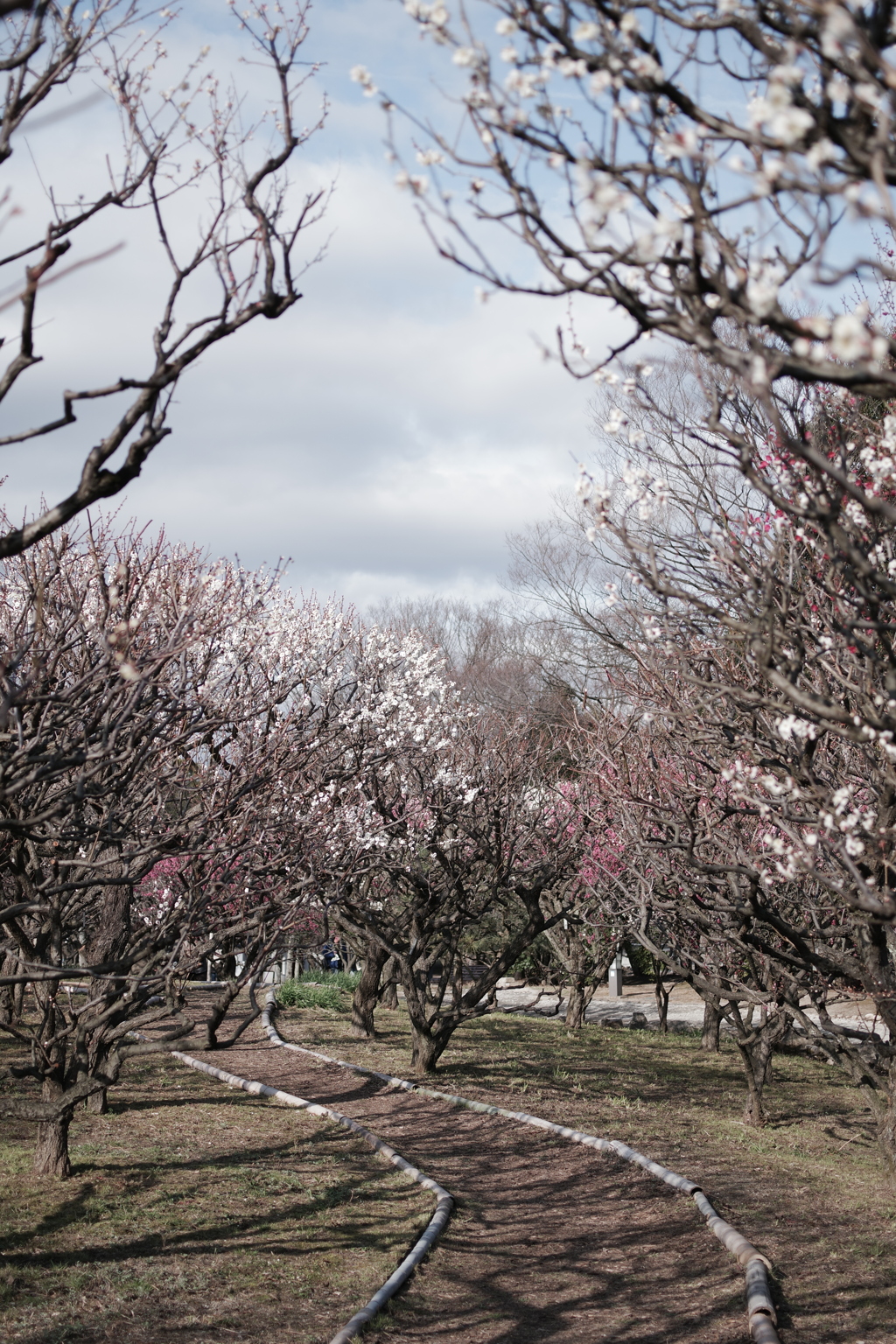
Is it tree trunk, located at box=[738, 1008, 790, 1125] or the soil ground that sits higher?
tree trunk, located at box=[738, 1008, 790, 1125]

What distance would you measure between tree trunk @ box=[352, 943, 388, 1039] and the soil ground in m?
3.07

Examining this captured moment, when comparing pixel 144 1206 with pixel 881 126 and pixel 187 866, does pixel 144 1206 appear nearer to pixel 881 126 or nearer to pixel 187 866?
pixel 187 866

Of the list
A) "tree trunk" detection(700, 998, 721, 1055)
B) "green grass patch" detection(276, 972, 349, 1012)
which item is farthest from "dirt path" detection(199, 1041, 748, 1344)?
"green grass patch" detection(276, 972, 349, 1012)

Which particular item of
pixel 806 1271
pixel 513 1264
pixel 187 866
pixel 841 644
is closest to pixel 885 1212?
pixel 806 1271

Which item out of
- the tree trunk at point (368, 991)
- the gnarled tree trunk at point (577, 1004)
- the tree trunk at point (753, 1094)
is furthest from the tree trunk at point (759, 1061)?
the gnarled tree trunk at point (577, 1004)

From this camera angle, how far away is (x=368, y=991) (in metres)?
15.8

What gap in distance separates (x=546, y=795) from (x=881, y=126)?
47.3 feet

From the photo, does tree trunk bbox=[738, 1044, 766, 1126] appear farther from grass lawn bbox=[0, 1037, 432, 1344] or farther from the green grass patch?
the green grass patch

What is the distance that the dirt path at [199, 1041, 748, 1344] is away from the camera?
19.0 feet

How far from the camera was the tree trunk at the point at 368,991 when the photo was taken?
50.9 ft

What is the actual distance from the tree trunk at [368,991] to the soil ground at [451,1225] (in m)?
3.07

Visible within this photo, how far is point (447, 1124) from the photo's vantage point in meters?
10.8

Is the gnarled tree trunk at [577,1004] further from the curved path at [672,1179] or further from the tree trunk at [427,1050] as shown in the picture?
the tree trunk at [427,1050]

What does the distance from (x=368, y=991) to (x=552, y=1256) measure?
8923 millimetres
